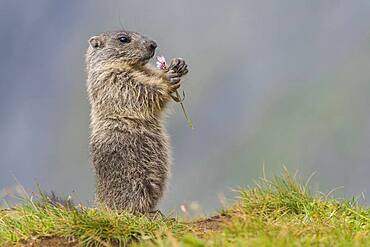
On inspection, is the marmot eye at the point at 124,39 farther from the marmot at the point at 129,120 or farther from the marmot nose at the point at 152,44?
the marmot nose at the point at 152,44

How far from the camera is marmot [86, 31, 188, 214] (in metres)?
6.34

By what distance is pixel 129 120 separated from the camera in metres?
6.55

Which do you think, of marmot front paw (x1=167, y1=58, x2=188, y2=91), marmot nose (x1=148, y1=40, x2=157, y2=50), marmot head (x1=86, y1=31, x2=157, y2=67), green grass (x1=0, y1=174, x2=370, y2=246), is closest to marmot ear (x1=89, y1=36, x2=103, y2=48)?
marmot head (x1=86, y1=31, x2=157, y2=67)

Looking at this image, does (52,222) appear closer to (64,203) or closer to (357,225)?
(64,203)

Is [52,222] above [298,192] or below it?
above

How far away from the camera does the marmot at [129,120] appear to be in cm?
634

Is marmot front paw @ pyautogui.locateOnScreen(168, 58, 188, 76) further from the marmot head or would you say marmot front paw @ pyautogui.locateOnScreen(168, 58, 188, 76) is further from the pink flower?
the marmot head

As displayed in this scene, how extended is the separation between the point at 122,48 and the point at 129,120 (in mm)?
956

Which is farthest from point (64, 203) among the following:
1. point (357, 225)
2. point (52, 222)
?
point (357, 225)

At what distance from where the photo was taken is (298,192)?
21.2 feet

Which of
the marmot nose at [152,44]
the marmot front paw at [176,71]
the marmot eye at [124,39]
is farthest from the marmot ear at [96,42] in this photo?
the marmot front paw at [176,71]

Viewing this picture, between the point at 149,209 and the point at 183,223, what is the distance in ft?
1.79

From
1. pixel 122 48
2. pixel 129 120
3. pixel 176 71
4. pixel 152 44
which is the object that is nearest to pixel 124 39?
pixel 122 48

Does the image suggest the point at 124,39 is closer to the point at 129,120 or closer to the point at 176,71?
the point at 176,71
